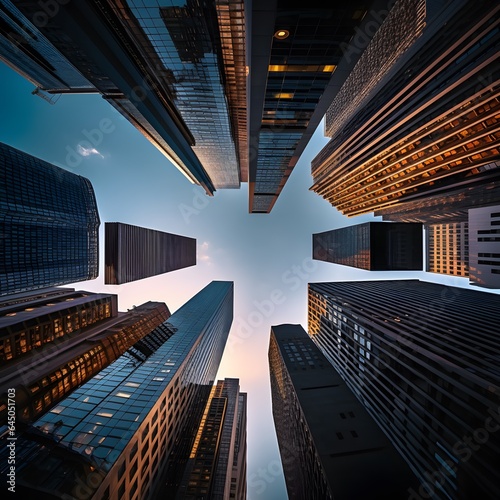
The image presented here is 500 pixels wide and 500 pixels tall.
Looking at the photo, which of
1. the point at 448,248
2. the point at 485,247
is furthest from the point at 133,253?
the point at 448,248

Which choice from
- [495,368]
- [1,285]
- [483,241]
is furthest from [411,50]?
[1,285]

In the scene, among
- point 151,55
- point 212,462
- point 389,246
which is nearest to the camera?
point 151,55

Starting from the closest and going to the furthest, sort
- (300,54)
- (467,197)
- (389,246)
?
(300,54)
(467,197)
(389,246)

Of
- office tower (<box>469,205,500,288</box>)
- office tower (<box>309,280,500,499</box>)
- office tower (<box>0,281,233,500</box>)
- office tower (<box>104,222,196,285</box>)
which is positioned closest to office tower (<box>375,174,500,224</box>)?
office tower (<box>469,205,500,288</box>)

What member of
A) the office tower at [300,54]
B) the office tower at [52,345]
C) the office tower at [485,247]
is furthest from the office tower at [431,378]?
the office tower at [52,345]

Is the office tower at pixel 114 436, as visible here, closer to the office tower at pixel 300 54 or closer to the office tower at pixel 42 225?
the office tower at pixel 300 54

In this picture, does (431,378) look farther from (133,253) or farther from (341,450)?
(133,253)
